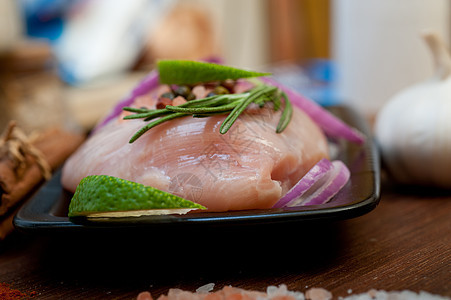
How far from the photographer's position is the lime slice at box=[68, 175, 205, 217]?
0.75m

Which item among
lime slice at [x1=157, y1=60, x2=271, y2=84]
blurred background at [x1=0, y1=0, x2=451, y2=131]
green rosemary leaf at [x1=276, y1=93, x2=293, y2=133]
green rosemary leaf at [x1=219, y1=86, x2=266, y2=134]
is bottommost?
blurred background at [x1=0, y1=0, x2=451, y2=131]

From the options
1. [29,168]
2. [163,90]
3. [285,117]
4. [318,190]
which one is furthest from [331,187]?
[29,168]

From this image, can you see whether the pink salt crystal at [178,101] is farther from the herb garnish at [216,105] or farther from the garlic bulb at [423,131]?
the garlic bulb at [423,131]

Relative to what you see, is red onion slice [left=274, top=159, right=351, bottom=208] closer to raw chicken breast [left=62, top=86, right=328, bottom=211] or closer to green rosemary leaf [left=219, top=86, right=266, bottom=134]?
raw chicken breast [left=62, top=86, right=328, bottom=211]

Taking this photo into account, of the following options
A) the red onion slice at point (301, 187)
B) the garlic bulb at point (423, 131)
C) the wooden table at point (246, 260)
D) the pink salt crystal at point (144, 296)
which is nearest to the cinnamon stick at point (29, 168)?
the wooden table at point (246, 260)

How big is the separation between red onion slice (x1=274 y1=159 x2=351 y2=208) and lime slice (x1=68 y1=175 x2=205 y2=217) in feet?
0.59

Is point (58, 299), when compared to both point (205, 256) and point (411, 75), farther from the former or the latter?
point (411, 75)

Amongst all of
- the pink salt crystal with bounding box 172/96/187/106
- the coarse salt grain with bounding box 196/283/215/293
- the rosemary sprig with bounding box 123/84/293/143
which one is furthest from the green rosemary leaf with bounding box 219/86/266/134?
the coarse salt grain with bounding box 196/283/215/293

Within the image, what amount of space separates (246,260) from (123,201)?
231mm

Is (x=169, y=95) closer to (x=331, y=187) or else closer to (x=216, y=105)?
(x=216, y=105)

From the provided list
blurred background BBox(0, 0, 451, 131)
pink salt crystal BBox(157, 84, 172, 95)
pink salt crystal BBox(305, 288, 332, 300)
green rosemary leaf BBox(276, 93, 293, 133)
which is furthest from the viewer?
blurred background BBox(0, 0, 451, 131)

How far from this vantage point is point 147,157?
0.90m

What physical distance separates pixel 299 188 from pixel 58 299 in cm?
41

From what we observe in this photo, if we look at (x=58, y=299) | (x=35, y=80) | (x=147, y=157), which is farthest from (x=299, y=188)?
(x=35, y=80)
